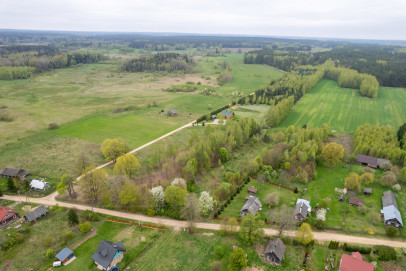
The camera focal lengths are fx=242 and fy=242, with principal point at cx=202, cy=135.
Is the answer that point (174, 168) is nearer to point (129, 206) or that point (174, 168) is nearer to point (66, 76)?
point (129, 206)

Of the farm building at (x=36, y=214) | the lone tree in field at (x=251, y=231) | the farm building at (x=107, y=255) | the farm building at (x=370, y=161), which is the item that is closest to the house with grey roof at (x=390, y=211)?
the farm building at (x=370, y=161)

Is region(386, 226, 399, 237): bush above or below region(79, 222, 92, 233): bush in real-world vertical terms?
above

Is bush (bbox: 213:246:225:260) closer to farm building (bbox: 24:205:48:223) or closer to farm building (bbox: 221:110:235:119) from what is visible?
farm building (bbox: 24:205:48:223)

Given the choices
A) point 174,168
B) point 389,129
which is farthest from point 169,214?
point 389,129

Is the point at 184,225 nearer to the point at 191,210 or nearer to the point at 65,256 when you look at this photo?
the point at 191,210

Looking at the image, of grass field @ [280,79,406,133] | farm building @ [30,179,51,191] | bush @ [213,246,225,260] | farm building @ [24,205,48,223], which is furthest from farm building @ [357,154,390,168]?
farm building @ [30,179,51,191]

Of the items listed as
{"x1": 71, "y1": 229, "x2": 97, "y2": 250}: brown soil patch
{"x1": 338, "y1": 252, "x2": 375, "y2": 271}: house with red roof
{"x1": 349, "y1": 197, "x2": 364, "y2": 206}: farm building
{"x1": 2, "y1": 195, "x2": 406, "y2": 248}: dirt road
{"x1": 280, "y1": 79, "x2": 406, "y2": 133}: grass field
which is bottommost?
{"x1": 71, "y1": 229, "x2": 97, "y2": 250}: brown soil patch
